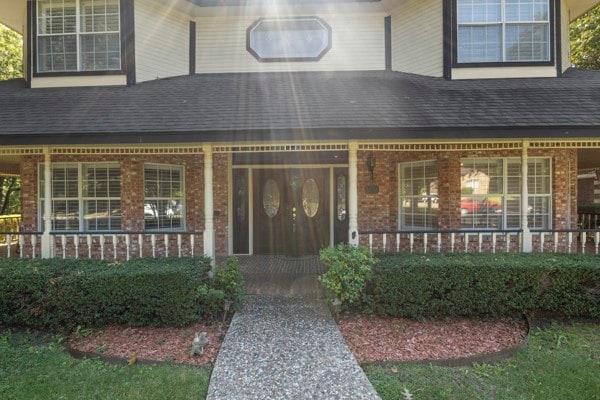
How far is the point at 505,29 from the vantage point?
8.05m

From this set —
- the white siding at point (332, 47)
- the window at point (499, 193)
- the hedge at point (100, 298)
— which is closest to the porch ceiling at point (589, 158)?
the window at point (499, 193)

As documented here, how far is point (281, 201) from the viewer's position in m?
9.85

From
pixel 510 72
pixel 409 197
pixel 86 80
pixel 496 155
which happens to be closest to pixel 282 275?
pixel 409 197

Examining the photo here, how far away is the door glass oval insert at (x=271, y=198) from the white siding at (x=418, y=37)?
14.6ft

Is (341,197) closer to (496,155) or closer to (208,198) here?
(496,155)

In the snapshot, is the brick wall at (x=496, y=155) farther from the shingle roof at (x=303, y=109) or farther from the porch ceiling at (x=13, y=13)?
the porch ceiling at (x=13, y=13)

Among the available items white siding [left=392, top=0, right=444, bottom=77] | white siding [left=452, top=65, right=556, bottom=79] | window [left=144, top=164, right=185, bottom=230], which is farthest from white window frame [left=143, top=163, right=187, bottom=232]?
white siding [left=452, top=65, right=556, bottom=79]

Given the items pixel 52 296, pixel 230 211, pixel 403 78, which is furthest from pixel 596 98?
pixel 52 296

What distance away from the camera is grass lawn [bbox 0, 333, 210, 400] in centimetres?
379

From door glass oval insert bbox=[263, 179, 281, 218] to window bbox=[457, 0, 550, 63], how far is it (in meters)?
5.68

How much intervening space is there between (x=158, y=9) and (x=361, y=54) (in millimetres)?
5185

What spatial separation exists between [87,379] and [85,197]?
5311 mm

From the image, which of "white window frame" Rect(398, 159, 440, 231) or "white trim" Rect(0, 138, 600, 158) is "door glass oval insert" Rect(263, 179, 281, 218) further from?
"white window frame" Rect(398, 159, 440, 231)

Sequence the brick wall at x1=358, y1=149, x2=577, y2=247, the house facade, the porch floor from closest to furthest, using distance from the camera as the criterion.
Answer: the house facade < the porch floor < the brick wall at x1=358, y1=149, x2=577, y2=247
